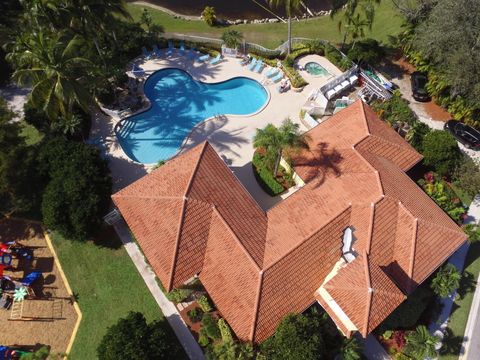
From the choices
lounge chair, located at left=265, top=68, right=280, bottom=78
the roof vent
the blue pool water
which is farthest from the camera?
lounge chair, located at left=265, top=68, right=280, bottom=78

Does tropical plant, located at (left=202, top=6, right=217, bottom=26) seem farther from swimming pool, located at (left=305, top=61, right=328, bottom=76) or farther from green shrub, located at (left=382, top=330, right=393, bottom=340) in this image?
green shrub, located at (left=382, top=330, right=393, bottom=340)

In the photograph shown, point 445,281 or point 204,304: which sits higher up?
point 445,281

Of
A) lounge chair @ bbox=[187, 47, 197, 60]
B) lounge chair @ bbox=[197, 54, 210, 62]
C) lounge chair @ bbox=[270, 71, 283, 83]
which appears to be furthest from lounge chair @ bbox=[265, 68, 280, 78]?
lounge chair @ bbox=[187, 47, 197, 60]

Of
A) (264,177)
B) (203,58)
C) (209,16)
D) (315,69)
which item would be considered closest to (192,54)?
(203,58)

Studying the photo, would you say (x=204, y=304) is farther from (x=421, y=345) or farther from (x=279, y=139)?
(x=421, y=345)

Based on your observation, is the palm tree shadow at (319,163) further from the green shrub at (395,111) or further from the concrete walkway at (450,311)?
the concrete walkway at (450,311)

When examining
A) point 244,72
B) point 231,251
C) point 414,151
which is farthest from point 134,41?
point 414,151

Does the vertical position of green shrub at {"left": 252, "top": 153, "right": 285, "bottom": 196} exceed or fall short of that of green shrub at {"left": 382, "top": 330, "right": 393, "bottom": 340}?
it exceeds it
